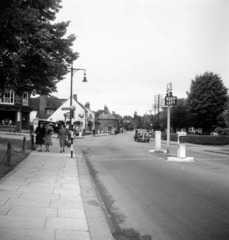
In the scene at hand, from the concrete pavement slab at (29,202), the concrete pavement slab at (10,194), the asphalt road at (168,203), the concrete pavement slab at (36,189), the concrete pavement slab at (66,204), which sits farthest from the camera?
the concrete pavement slab at (36,189)

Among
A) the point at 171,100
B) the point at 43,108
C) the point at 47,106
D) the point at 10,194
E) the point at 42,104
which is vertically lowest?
the point at 10,194

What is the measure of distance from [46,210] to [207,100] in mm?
42930

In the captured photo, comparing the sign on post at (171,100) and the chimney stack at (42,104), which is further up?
the chimney stack at (42,104)

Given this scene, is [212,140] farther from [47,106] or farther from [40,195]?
[47,106]

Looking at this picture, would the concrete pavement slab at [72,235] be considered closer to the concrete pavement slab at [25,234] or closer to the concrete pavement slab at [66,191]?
the concrete pavement slab at [25,234]

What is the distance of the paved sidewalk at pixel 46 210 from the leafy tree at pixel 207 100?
39693mm

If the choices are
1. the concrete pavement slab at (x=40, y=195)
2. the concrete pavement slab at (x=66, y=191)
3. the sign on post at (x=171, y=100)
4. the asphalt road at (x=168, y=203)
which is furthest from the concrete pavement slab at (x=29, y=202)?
the sign on post at (x=171, y=100)

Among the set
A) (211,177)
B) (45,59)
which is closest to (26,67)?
(45,59)

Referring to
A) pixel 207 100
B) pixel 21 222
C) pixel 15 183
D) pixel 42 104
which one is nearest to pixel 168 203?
pixel 21 222

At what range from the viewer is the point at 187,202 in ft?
19.7

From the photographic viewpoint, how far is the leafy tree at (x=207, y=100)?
1741 inches

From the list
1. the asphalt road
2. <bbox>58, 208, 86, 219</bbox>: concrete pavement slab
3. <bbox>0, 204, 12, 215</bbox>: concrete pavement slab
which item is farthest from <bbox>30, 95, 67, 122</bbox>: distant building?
<bbox>58, 208, 86, 219</bbox>: concrete pavement slab

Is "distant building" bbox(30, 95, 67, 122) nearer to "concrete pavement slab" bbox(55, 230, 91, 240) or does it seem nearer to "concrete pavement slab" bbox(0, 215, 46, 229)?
"concrete pavement slab" bbox(0, 215, 46, 229)

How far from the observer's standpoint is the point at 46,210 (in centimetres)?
502
